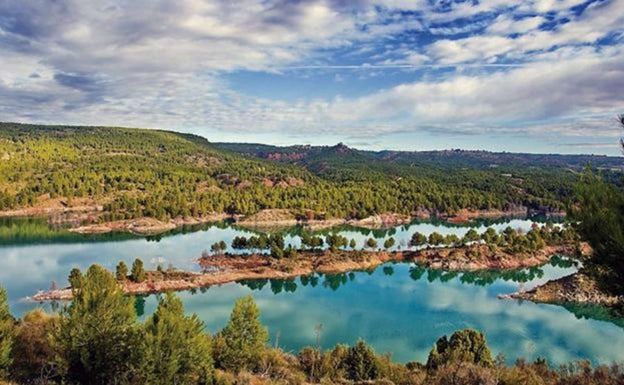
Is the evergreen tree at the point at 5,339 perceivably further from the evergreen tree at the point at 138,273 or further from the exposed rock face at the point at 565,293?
the exposed rock face at the point at 565,293

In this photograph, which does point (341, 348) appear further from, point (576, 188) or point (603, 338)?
point (603, 338)

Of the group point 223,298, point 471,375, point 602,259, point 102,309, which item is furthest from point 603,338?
point 102,309

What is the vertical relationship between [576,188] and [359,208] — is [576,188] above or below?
above

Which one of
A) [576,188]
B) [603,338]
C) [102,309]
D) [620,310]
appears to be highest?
[576,188]

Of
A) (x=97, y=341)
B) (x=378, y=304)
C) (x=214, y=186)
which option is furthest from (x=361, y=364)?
(x=214, y=186)

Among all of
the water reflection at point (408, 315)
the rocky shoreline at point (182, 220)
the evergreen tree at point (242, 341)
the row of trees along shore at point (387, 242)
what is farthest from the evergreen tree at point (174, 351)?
the rocky shoreline at point (182, 220)

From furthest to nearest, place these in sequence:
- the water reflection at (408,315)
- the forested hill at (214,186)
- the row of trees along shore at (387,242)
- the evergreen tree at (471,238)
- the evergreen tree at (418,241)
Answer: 1. the forested hill at (214,186)
2. the evergreen tree at (471,238)
3. the evergreen tree at (418,241)
4. the row of trees along shore at (387,242)
5. the water reflection at (408,315)
